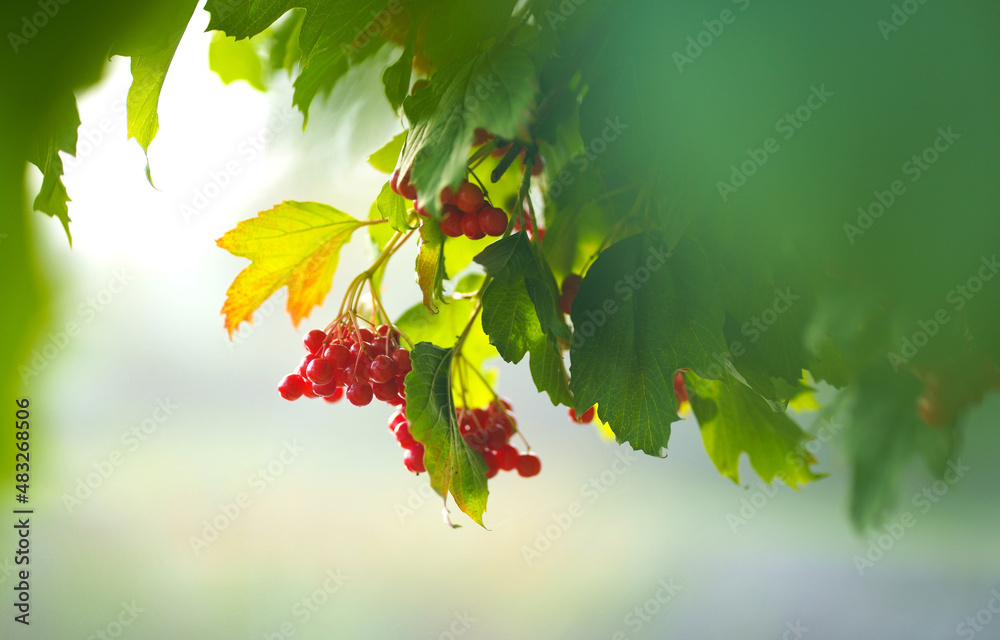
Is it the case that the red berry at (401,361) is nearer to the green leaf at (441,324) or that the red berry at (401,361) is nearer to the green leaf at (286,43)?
the green leaf at (441,324)

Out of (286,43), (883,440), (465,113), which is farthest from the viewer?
(883,440)

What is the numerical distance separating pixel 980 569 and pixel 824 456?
213mm

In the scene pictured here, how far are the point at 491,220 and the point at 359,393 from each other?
12 cm

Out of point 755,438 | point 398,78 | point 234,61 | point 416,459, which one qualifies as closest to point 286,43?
point 234,61

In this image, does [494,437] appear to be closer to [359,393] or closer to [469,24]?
[359,393]

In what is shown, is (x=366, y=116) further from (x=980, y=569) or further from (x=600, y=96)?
(x=980, y=569)

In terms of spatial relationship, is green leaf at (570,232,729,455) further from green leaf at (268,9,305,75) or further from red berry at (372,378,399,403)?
green leaf at (268,9,305,75)

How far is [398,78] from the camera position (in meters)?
0.30

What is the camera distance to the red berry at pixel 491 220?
0.92 feet

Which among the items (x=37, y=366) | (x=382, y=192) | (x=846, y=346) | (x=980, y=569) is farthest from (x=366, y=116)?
(x=980, y=569)

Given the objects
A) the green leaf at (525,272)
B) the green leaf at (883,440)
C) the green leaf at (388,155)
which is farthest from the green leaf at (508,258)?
the green leaf at (883,440)

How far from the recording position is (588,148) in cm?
30

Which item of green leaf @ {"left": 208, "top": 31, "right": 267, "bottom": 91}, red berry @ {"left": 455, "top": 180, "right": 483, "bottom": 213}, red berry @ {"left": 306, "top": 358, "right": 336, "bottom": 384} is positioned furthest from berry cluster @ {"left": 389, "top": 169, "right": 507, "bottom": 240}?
green leaf @ {"left": 208, "top": 31, "right": 267, "bottom": 91}

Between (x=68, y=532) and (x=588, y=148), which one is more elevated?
(x=588, y=148)
